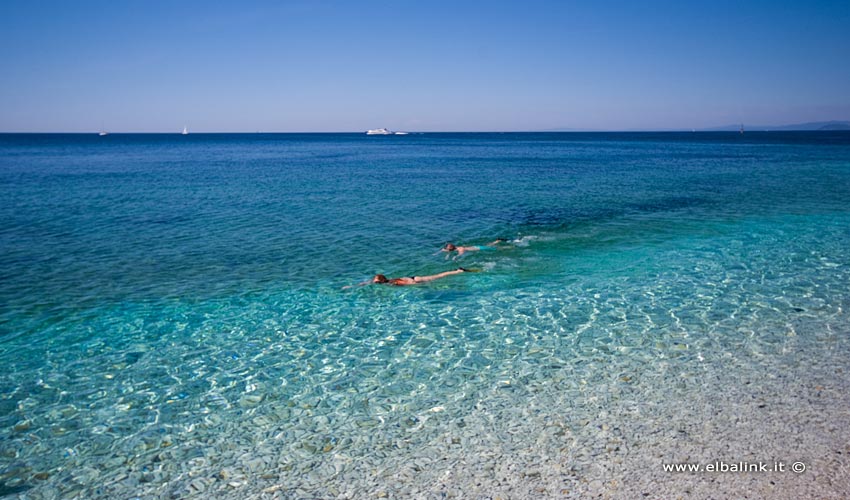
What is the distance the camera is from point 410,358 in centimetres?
1019

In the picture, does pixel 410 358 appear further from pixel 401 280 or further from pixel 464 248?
pixel 464 248

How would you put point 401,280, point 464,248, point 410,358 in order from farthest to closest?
point 464,248 → point 401,280 → point 410,358

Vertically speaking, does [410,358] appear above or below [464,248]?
below

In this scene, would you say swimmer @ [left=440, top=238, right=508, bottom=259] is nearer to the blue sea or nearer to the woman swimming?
the blue sea

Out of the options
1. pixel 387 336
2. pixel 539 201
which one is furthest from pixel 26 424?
pixel 539 201

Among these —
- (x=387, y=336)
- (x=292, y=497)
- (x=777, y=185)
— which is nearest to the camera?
(x=292, y=497)

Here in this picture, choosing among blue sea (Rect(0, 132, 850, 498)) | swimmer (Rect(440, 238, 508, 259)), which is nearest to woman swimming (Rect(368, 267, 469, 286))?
blue sea (Rect(0, 132, 850, 498))

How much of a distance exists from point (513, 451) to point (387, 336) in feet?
15.5

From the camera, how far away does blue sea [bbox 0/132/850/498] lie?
22.7 feet

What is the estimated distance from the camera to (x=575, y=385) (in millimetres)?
8914

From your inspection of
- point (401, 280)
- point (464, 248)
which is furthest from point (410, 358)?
point (464, 248)

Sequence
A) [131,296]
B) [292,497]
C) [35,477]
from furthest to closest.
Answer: [131,296] → [35,477] → [292,497]

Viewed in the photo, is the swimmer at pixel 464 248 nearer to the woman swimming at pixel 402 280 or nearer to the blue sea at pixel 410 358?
the blue sea at pixel 410 358

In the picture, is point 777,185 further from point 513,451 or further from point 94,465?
point 94,465
